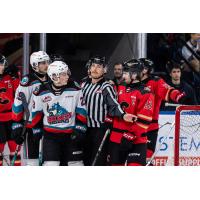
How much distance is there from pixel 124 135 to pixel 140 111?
272mm

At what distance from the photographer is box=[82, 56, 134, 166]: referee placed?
598 centimetres

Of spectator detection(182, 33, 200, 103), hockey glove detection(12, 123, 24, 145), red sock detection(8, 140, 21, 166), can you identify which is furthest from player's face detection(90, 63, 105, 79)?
spectator detection(182, 33, 200, 103)

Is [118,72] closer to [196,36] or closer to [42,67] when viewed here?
[42,67]

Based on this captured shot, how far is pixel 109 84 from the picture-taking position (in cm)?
602

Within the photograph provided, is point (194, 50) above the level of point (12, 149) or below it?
above

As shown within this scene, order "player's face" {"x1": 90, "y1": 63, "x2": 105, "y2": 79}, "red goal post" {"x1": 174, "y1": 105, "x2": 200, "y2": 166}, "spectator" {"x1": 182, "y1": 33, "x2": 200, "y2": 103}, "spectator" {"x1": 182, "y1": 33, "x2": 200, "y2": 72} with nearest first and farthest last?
"player's face" {"x1": 90, "y1": 63, "x2": 105, "y2": 79} → "red goal post" {"x1": 174, "y1": 105, "x2": 200, "y2": 166} → "spectator" {"x1": 182, "y1": 33, "x2": 200, "y2": 103} → "spectator" {"x1": 182, "y1": 33, "x2": 200, "y2": 72}

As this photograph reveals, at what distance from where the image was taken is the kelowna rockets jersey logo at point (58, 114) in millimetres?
5887

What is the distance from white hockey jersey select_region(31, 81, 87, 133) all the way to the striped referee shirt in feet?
0.59

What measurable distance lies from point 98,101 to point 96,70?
0.95ft

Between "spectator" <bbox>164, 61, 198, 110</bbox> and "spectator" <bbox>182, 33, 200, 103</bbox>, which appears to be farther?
"spectator" <bbox>182, 33, 200, 103</bbox>

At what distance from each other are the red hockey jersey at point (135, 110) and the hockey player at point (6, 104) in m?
1.20

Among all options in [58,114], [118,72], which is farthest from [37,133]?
[118,72]

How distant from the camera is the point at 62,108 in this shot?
5.89 m

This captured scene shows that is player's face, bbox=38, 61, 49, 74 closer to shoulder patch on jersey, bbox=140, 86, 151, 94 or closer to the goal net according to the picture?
shoulder patch on jersey, bbox=140, 86, 151, 94
